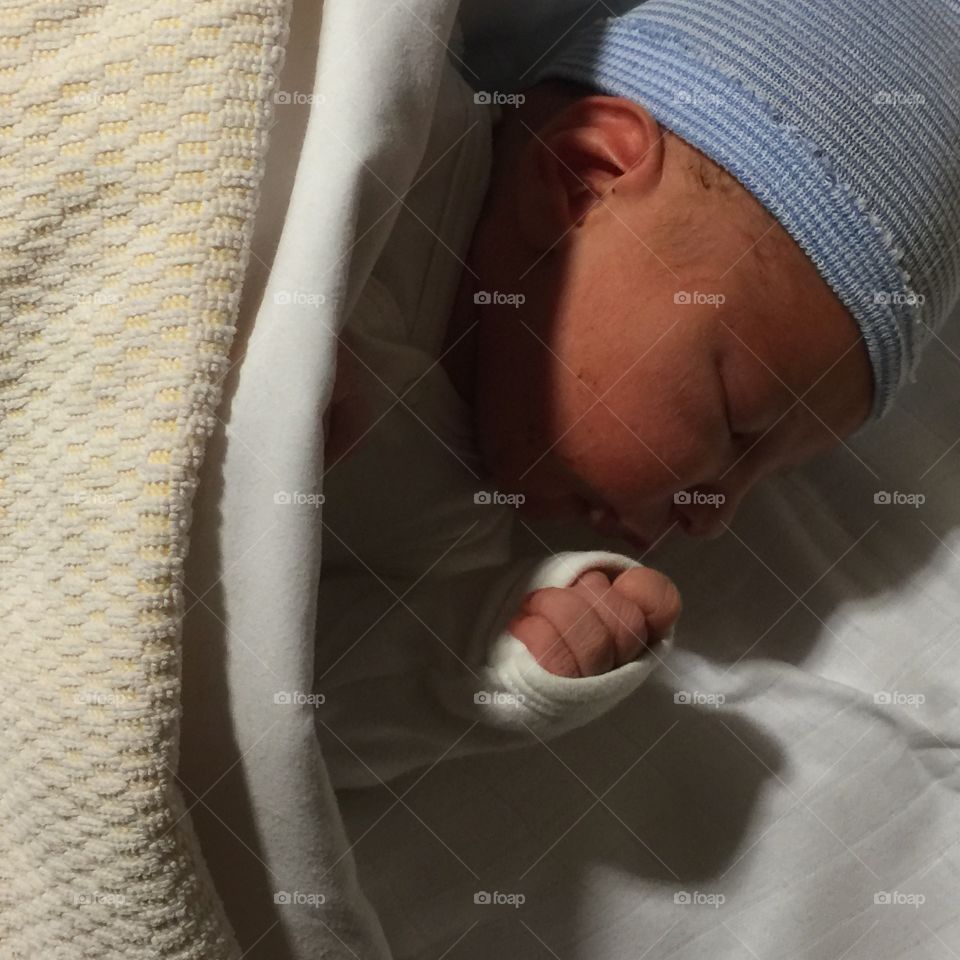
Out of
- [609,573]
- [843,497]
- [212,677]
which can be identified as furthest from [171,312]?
[843,497]

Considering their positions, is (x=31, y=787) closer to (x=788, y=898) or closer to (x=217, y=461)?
(x=217, y=461)

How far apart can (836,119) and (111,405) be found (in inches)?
22.5

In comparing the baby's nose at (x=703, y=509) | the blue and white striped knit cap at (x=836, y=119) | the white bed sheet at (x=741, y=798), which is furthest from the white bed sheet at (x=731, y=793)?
the blue and white striped knit cap at (x=836, y=119)

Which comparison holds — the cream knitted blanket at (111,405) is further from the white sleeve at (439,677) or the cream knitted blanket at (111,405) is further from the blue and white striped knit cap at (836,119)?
the blue and white striped knit cap at (836,119)

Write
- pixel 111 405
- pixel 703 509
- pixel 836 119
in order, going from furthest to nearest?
pixel 703 509, pixel 836 119, pixel 111 405

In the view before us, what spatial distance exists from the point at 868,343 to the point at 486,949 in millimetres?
633

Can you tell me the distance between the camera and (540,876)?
875 millimetres

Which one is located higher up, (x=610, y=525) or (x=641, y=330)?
(x=641, y=330)

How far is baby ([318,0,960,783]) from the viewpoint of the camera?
2.37ft

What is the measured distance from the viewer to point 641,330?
0.73 metres

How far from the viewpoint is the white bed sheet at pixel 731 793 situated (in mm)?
864

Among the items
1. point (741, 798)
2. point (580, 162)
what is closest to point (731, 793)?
point (741, 798)

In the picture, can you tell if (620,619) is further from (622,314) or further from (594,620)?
(622,314)

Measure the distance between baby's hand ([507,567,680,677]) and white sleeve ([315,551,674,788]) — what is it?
0.01 meters
